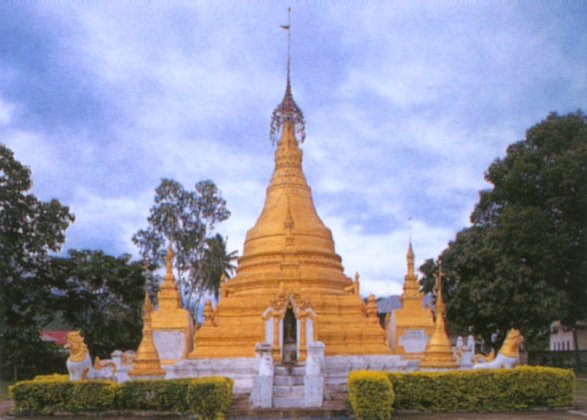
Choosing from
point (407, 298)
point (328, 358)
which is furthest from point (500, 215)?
point (328, 358)

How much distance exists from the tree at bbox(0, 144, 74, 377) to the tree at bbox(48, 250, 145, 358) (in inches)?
60.9

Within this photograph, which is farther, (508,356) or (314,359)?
(508,356)

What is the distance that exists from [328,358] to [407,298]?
5.75m

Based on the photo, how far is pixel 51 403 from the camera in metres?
16.2

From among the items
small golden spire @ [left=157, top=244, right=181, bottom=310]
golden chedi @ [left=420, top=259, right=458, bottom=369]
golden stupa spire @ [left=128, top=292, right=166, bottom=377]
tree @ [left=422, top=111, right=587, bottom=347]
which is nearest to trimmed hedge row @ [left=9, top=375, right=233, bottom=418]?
golden stupa spire @ [left=128, top=292, right=166, bottom=377]

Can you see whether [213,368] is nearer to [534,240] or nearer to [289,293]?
[289,293]

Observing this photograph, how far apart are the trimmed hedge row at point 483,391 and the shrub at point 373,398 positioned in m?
0.94

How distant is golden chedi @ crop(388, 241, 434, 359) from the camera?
2433 cm

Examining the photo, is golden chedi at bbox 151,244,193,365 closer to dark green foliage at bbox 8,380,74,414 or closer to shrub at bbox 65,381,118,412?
shrub at bbox 65,381,118,412

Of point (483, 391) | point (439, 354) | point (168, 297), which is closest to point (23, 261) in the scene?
point (168, 297)

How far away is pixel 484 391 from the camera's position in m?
15.8

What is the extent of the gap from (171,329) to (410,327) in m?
9.34

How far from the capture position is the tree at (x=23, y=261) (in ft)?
99.9

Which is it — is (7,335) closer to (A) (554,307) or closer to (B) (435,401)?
(B) (435,401)
